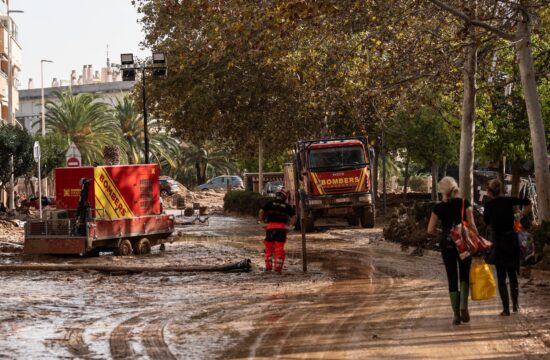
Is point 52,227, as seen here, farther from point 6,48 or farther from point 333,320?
point 6,48

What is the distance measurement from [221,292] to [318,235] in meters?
18.2

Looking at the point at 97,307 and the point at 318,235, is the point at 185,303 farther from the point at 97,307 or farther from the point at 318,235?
the point at 318,235

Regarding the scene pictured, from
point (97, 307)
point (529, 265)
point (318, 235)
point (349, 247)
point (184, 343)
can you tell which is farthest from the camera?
point (318, 235)

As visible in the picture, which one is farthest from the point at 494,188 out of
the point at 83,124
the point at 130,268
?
the point at 83,124

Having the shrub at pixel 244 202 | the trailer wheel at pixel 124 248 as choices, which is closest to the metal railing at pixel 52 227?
the trailer wheel at pixel 124 248

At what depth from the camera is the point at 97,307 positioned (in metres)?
15.3

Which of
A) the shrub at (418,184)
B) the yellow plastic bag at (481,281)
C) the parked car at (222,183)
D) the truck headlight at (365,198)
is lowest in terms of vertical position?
the yellow plastic bag at (481,281)

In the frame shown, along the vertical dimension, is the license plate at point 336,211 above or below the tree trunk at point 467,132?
below

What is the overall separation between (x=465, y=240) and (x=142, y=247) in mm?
16571

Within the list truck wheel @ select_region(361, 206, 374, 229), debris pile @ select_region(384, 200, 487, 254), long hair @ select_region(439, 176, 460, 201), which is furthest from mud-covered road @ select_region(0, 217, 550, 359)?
truck wheel @ select_region(361, 206, 374, 229)

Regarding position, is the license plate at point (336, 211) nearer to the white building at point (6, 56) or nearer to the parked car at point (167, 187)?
the white building at point (6, 56)

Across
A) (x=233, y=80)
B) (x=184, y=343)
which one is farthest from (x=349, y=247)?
(x=233, y=80)

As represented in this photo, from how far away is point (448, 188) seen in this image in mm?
12289

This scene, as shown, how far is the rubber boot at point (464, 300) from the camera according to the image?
12.2 metres
